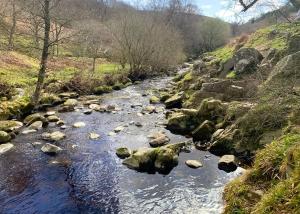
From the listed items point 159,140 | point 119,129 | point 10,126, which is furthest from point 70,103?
point 159,140

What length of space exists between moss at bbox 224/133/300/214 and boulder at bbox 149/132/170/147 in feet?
23.3

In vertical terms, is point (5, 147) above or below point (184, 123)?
below

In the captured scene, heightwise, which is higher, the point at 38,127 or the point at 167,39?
the point at 167,39

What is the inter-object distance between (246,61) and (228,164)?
52.7ft

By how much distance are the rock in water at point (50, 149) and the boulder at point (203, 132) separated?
708 centimetres

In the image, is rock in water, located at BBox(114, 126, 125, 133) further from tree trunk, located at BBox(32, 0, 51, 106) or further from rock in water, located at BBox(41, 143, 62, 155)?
tree trunk, located at BBox(32, 0, 51, 106)

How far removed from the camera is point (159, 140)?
17.9 meters

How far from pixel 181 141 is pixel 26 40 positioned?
54.7m

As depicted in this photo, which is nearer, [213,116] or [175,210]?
[175,210]

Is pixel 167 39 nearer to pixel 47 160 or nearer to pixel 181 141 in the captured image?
pixel 181 141

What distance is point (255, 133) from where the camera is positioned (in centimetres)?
1563

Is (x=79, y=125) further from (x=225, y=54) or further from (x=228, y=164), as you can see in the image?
(x=225, y=54)

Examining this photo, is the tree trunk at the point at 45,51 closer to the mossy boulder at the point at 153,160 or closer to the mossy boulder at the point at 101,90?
the mossy boulder at the point at 101,90

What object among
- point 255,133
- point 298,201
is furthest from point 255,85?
point 298,201
